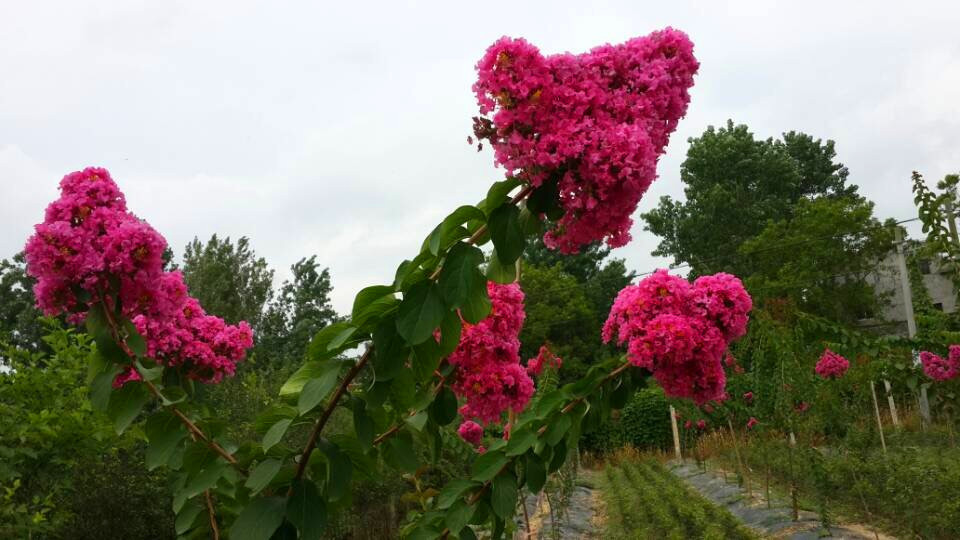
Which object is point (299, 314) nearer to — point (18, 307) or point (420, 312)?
point (18, 307)

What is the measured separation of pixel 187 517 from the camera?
2131 mm

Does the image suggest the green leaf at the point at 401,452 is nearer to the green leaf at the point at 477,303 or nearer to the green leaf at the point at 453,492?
the green leaf at the point at 453,492

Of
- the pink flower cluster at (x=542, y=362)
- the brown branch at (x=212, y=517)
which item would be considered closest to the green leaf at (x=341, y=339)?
the brown branch at (x=212, y=517)

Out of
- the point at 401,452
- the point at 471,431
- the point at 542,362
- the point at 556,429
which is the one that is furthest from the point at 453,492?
the point at 471,431

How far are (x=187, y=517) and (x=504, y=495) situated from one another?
2.97 feet

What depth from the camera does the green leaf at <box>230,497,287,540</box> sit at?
63.1 inches

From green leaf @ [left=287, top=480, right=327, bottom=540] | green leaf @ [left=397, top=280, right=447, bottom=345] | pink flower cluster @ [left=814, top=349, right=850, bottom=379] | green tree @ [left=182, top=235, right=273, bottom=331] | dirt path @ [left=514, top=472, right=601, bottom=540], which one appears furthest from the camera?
green tree @ [left=182, top=235, right=273, bottom=331]

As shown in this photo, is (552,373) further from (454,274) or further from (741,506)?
(741,506)

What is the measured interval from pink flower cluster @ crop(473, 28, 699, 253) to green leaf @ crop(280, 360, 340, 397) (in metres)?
0.56

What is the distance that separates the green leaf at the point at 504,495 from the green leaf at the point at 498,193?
3.02ft

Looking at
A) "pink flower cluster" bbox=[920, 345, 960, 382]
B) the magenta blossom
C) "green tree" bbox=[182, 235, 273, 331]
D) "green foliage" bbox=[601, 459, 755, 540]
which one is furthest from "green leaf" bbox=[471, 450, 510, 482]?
"green tree" bbox=[182, 235, 273, 331]

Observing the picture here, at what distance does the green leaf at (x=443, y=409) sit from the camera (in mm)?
2018

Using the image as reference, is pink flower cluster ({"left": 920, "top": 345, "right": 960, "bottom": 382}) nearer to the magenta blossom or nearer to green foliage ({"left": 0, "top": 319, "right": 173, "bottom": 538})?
the magenta blossom

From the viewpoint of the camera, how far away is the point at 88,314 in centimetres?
185
